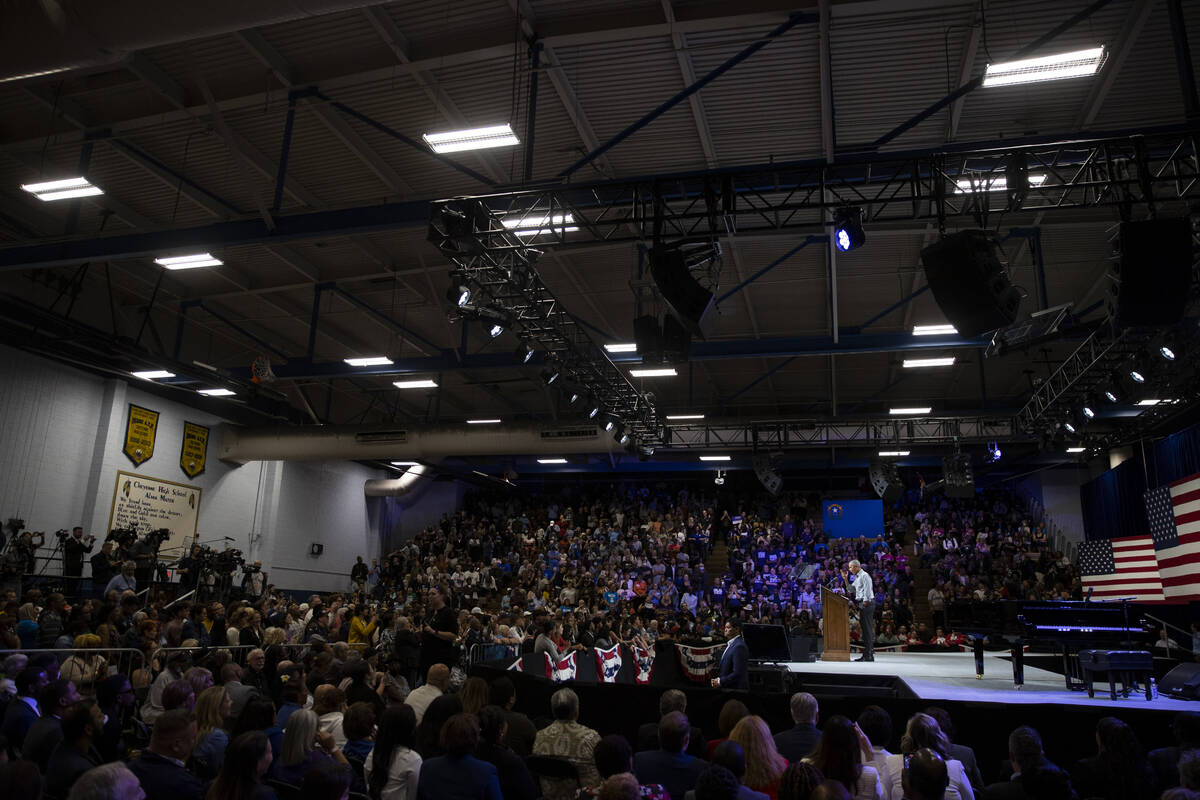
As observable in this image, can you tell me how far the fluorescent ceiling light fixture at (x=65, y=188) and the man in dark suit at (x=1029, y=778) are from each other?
38.9ft

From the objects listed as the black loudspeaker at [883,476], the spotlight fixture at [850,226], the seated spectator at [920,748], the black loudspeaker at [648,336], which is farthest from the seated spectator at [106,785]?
the black loudspeaker at [883,476]

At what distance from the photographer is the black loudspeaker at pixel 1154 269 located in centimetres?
865

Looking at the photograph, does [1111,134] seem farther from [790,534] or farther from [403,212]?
[790,534]

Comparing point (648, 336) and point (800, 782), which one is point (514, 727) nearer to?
point (800, 782)

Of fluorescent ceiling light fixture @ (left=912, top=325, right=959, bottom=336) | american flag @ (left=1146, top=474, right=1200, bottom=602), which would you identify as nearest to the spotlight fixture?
fluorescent ceiling light fixture @ (left=912, top=325, right=959, bottom=336)

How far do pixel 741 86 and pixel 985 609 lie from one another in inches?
322

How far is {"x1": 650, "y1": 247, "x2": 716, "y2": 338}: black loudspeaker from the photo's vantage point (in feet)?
31.6

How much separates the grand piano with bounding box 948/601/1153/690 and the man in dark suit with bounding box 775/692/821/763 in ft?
20.5

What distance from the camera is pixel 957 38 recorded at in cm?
898

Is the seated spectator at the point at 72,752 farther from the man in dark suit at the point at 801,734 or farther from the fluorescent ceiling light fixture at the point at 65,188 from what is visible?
the fluorescent ceiling light fixture at the point at 65,188

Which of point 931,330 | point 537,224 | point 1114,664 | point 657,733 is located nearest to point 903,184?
point 537,224

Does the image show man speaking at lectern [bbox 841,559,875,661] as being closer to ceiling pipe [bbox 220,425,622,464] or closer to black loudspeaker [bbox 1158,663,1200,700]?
black loudspeaker [bbox 1158,663,1200,700]

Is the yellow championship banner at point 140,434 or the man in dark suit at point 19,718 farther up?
the yellow championship banner at point 140,434

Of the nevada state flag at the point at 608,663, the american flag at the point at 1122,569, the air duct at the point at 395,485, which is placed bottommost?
the nevada state flag at the point at 608,663
